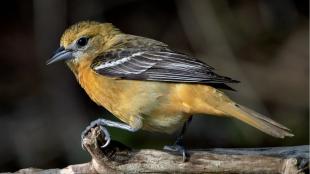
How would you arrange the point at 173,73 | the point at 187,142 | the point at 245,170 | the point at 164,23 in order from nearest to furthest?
the point at 245,170
the point at 173,73
the point at 187,142
the point at 164,23

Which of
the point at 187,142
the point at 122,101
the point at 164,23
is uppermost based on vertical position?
the point at 122,101

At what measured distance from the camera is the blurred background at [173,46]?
935cm

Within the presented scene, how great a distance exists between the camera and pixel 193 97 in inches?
242

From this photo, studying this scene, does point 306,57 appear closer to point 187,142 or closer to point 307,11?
point 307,11

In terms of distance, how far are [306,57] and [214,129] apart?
2.01 metres

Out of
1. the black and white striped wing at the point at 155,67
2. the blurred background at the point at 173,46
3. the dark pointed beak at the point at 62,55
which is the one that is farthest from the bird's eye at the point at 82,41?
the blurred background at the point at 173,46

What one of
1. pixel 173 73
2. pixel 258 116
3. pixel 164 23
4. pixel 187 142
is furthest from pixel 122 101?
pixel 164 23

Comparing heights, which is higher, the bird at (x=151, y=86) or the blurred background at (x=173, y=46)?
the bird at (x=151, y=86)

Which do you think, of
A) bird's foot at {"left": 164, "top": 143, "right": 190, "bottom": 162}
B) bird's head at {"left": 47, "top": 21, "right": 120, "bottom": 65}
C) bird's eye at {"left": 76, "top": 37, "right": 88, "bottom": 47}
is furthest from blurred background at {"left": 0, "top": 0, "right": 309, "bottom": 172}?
bird's foot at {"left": 164, "top": 143, "right": 190, "bottom": 162}

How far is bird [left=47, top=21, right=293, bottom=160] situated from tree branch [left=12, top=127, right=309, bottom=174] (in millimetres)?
134

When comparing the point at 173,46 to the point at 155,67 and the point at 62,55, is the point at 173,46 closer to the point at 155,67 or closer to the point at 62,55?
the point at 62,55

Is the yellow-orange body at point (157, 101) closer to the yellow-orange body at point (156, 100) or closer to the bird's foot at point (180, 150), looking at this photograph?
the yellow-orange body at point (156, 100)

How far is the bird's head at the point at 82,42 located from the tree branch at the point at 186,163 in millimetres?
1168

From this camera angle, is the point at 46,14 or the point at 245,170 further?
the point at 46,14
